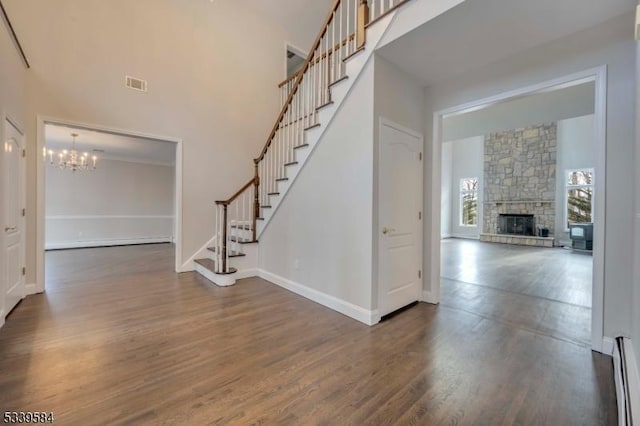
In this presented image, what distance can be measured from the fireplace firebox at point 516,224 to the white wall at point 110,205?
38.1 feet

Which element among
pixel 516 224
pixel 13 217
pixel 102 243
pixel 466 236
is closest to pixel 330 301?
pixel 13 217

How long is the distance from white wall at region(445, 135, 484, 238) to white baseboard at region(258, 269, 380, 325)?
31.8 feet

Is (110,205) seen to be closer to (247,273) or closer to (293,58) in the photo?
(247,273)

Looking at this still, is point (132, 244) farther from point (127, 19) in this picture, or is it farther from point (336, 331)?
point (336, 331)

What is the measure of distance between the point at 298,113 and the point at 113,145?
17.6 feet

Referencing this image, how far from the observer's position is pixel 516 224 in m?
9.92

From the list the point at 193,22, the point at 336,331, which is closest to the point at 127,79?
the point at 193,22

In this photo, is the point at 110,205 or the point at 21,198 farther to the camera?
the point at 110,205

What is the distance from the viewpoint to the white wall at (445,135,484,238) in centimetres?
1098

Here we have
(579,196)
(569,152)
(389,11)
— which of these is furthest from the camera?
(569,152)

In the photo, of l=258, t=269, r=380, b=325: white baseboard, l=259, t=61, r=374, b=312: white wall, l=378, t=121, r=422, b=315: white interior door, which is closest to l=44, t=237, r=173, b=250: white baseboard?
l=258, t=269, r=380, b=325: white baseboard

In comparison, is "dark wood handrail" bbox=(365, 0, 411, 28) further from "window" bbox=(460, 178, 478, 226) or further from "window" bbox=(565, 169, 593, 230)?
"window" bbox=(460, 178, 478, 226)

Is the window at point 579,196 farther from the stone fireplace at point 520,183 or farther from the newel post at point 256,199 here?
the newel post at point 256,199

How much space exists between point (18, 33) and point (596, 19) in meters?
6.08
